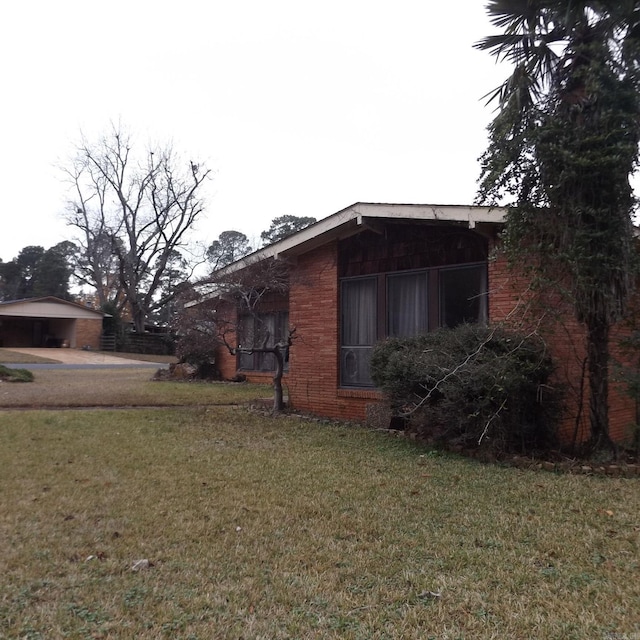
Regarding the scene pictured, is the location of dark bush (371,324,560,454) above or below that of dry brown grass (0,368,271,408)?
above

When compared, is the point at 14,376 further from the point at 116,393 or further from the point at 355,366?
the point at 355,366

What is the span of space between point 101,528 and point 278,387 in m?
6.49

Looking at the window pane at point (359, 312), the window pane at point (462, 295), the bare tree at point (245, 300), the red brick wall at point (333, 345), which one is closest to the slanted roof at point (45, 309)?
the bare tree at point (245, 300)

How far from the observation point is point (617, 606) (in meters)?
3.09

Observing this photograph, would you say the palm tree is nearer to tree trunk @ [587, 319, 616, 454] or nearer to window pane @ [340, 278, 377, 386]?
tree trunk @ [587, 319, 616, 454]

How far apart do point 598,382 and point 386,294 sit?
395 cm

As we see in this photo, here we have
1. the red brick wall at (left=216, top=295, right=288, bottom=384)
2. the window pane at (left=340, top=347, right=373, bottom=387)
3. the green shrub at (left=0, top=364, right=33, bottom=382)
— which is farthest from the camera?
the green shrub at (left=0, top=364, right=33, bottom=382)

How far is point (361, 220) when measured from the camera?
9438mm

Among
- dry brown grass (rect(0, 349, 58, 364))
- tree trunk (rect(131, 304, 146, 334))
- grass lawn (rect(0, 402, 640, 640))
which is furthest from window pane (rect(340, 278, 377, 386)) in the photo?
tree trunk (rect(131, 304, 146, 334))

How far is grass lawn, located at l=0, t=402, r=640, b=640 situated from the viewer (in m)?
2.97

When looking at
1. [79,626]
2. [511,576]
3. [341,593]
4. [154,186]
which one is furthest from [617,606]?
[154,186]

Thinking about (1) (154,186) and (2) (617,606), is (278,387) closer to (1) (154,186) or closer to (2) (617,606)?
(2) (617,606)

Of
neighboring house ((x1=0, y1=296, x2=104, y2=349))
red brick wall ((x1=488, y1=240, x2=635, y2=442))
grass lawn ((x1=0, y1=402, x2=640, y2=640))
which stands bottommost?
grass lawn ((x1=0, y1=402, x2=640, y2=640))

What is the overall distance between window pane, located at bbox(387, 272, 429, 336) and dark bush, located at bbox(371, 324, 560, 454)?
180cm
